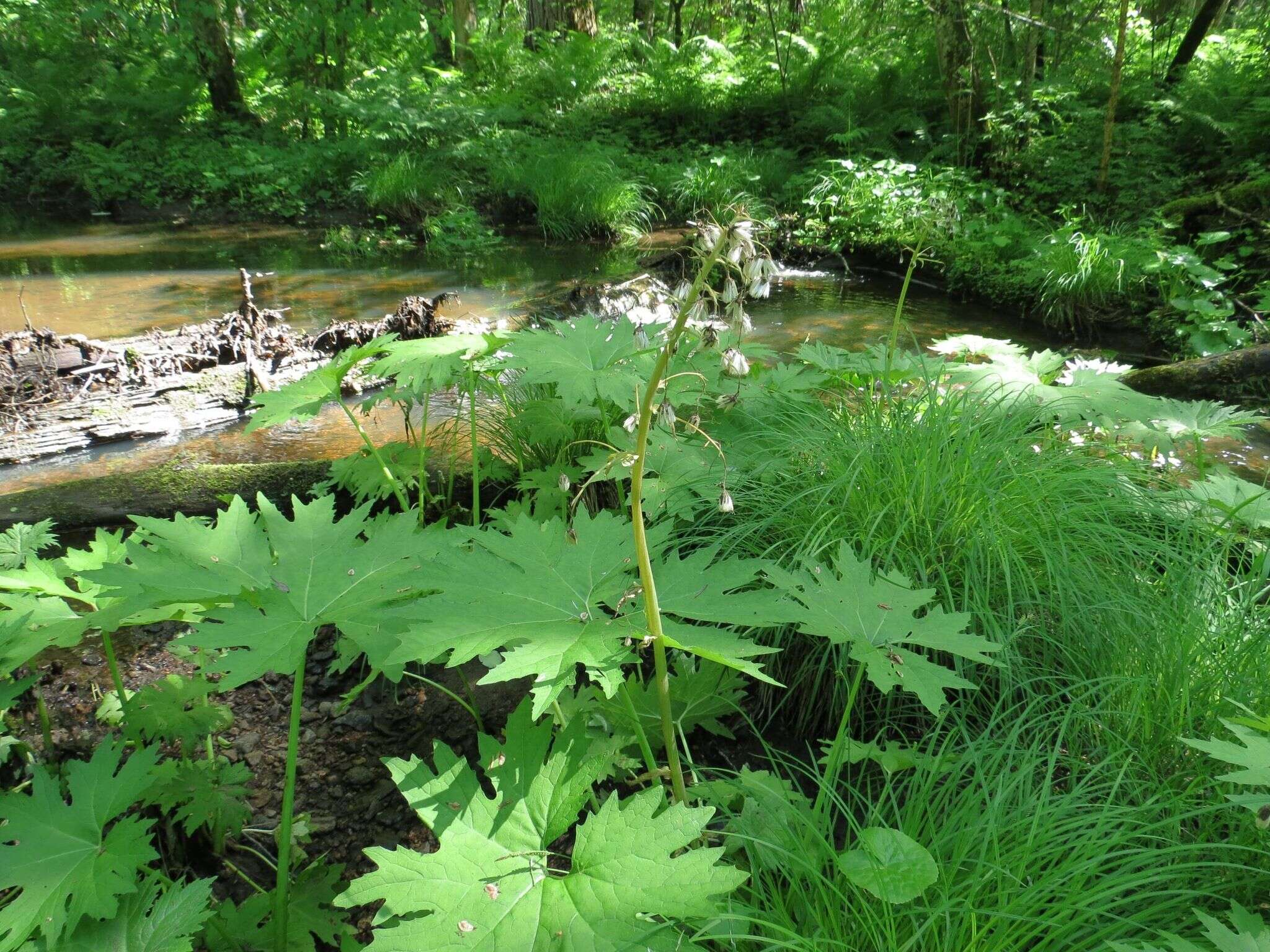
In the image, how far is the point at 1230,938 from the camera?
43.8 inches

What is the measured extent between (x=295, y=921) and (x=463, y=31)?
63.8 ft

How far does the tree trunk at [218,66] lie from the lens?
14883 millimetres

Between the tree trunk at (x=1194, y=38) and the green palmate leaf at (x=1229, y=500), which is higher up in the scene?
the tree trunk at (x=1194, y=38)

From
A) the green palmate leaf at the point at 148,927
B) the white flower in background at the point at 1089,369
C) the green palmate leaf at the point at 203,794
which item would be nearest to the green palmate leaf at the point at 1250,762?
the green palmate leaf at the point at 148,927

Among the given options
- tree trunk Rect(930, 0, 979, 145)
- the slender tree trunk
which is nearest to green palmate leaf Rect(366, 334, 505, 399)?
tree trunk Rect(930, 0, 979, 145)

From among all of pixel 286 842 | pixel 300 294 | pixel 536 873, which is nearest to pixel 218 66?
pixel 300 294

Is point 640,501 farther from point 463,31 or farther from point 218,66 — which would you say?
point 463,31

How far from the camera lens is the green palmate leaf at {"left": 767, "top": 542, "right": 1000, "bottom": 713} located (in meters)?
1.39

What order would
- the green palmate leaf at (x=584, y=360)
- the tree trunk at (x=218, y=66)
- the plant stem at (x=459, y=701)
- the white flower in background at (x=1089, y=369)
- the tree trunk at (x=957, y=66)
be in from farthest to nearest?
1. the tree trunk at (x=218, y=66)
2. the tree trunk at (x=957, y=66)
3. the white flower in background at (x=1089, y=369)
4. the green palmate leaf at (x=584, y=360)
5. the plant stem at (x=459, y=701)

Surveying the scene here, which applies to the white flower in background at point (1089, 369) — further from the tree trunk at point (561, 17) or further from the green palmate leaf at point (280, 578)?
the tree trunk at point (561, 17)

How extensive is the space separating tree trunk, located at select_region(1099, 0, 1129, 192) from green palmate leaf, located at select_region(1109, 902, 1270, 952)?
8.49m

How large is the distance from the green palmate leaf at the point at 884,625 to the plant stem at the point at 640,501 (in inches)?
10.8

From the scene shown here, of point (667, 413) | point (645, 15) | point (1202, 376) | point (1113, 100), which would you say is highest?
point (645, 15)

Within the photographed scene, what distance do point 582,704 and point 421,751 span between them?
562mm
